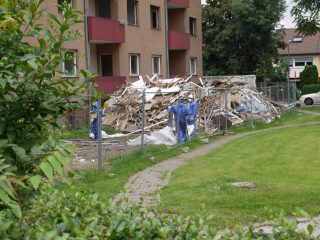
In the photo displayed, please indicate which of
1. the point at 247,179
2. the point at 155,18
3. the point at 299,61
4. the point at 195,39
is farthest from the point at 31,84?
the point at 299,61

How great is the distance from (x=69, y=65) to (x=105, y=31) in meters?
27.8

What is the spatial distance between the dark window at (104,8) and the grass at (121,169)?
1517cm

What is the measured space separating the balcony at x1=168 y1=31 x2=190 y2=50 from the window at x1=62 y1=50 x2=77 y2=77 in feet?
117

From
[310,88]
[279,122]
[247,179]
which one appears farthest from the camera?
[310,88]

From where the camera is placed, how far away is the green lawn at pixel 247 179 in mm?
9055

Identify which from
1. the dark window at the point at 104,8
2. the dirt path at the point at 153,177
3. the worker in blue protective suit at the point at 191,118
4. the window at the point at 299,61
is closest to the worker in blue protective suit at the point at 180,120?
the worker in blue protective suit at the point at 191,118

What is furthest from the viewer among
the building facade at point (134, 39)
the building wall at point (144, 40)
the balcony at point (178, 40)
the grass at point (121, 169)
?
the balcony at point (178, 40)

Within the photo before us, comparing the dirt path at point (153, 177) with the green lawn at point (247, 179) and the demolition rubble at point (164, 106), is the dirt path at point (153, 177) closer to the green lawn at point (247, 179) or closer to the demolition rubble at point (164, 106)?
the green lawn at point (247, 179)

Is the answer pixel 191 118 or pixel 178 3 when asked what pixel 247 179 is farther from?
pixel 178 3

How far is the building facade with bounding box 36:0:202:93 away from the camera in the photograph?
1211 inches

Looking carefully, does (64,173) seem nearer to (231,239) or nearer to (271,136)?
(231,239)

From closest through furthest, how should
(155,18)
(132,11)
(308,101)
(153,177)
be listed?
(153,177) < (132,11) < (155,18) < (308,101)

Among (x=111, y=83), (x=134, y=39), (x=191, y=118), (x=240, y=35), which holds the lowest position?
(x=191, y=118)

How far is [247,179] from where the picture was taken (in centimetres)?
1208
